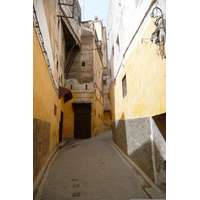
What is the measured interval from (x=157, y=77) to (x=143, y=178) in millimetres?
2469

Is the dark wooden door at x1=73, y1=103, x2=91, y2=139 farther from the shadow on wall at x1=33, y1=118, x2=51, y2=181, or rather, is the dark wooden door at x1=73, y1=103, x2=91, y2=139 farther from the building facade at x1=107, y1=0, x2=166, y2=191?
the shadow on wall at x1=33, y1=118, x2=51, y2=181

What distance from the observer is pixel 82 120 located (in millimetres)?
13602

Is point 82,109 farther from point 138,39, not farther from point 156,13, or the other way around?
point 156,13

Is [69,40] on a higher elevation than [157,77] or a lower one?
higher

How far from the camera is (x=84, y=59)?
14.7 metres

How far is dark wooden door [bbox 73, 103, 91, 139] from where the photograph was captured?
529 inches

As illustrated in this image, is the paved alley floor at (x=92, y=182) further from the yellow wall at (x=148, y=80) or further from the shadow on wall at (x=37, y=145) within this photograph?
the yellow wall at (x=148, y=80)

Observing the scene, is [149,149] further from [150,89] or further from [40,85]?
[40,85]

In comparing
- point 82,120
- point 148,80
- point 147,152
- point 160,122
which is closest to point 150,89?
point 148,80

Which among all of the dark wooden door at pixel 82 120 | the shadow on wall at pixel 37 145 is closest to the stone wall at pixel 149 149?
the shadow on wall at pixel 37 145

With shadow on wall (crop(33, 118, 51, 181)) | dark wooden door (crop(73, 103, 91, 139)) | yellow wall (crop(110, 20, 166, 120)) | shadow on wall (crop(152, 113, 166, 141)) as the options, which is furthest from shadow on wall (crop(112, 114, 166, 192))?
dark wooden door (crop(73, 103, 91, 139))
